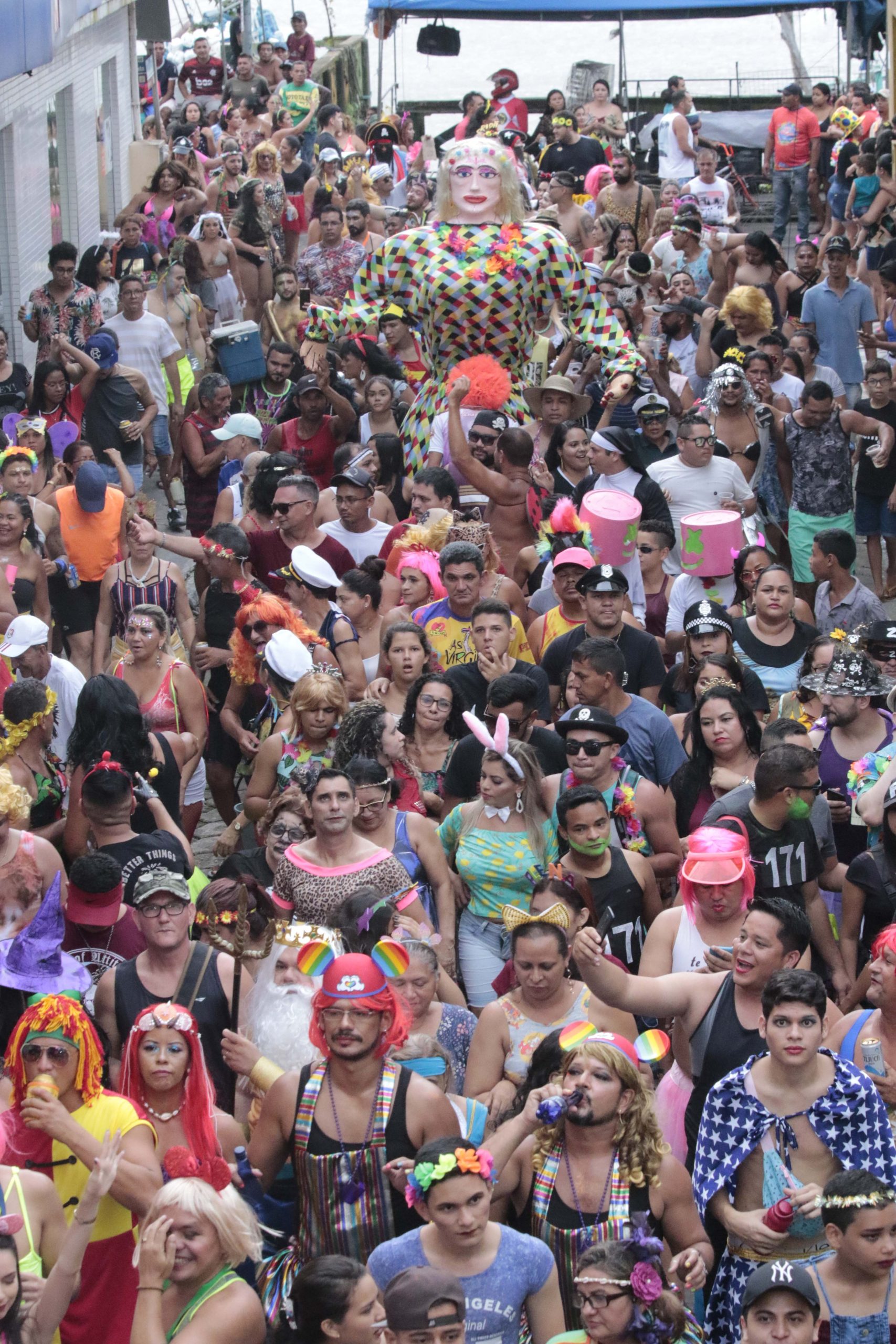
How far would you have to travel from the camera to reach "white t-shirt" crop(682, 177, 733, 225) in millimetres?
15891

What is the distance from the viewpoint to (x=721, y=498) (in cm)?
905

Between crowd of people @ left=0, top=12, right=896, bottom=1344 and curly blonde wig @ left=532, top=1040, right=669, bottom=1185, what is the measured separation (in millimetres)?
12

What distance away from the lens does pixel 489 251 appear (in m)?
9.69

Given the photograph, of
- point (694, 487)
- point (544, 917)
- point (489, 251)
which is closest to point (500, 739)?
point (544, 917)

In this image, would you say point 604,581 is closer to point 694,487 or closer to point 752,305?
point 694,487

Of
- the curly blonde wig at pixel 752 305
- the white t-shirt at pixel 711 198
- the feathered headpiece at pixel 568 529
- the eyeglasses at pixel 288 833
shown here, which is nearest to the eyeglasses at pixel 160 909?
the eyeglasses at pixel 288 833

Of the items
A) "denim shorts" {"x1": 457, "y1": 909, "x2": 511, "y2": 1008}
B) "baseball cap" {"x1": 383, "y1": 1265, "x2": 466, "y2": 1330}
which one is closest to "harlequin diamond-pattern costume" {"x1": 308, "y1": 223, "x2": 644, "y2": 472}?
"denim shorts" {"x1": 457, "y1": 909, "x2": 511, "y2": 1008}

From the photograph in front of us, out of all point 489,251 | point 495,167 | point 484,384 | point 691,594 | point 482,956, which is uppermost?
point 495,167

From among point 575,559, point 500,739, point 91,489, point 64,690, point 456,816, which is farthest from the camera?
point 91,489

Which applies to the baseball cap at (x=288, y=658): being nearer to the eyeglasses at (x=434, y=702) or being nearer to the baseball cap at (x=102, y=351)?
the eyeglasses at (x=434, y=702)

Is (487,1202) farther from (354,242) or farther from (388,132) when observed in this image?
(388,132)

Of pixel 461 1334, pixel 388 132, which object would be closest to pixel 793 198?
pixel 388 132

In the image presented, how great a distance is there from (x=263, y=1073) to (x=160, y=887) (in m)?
0.61

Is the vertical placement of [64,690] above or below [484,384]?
below
